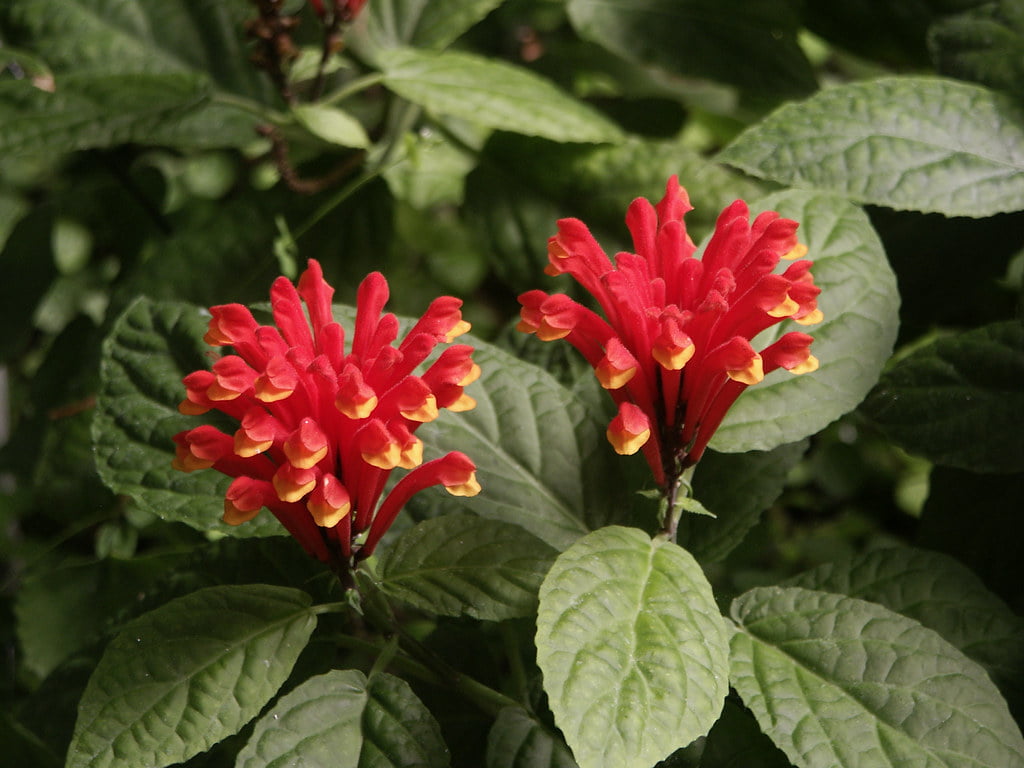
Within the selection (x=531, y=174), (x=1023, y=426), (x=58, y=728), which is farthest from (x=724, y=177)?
(x=58, y=728)

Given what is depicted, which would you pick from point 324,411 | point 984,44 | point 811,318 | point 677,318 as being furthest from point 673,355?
point 984,44

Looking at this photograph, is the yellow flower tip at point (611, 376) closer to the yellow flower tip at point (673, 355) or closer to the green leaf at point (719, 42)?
the yellow flower tip at point (673, 355)

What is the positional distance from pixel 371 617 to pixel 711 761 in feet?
0.89

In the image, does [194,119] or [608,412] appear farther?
[194,119]

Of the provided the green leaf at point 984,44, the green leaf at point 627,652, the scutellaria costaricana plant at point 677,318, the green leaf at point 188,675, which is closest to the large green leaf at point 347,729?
the green leaf at point 188,675

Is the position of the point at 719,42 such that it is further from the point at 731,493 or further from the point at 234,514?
the point at 234,514

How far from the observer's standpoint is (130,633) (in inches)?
26.2

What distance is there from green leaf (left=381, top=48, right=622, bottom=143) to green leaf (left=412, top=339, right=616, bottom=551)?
31 cm

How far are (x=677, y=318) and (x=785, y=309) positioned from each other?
0.07m

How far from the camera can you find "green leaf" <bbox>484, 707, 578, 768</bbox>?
66cm

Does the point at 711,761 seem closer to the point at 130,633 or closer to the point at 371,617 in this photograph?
the point at 371,617

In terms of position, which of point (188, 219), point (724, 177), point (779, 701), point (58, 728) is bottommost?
point (58, 728)

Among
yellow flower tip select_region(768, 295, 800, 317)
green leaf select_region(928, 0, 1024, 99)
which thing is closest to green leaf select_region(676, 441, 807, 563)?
yellow flower tip select_region(768, 295, 800, 317)

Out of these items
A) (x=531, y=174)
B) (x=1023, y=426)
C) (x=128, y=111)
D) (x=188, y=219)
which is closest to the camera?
(x=1023, y=426)
